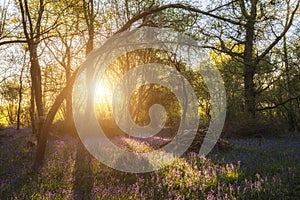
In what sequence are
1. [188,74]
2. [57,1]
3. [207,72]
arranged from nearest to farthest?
1. [57,1]
2. [188,74]
3. [207,72]

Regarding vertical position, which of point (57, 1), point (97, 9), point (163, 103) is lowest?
point (163, 103)

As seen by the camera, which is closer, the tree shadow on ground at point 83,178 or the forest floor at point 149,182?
A: the forest floor at point 149,182

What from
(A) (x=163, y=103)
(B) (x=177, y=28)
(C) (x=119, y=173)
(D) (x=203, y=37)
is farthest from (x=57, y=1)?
(A) (x=163, y=103)

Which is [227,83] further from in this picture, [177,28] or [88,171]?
[88,171]

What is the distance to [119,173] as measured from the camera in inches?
271

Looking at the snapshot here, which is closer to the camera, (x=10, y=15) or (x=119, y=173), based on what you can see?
(x=119, y=173)

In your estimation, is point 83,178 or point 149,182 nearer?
point 149,182

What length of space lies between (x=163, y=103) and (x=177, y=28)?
19392mm

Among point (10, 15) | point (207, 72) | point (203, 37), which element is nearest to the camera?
point (203, 37)

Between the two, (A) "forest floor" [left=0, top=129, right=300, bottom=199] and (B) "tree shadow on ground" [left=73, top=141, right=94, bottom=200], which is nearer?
(A) "forest floor" [left=0, top=129, right=300, bottom=199]

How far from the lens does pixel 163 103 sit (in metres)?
27.4

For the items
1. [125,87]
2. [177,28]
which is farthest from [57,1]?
[125,87]

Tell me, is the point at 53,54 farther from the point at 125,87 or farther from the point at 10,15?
the point at 10,15

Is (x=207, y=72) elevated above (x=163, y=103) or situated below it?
above
